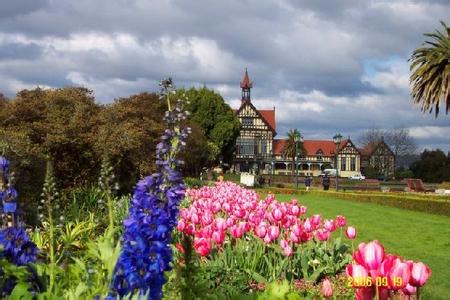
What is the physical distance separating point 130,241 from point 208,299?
3.48 feet

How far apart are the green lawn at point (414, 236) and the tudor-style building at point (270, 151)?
224ft

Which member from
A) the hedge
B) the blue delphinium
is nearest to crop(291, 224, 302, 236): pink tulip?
the blue delphinium

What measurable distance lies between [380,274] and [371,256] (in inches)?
3.4

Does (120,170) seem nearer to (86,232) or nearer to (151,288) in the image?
(86,232)

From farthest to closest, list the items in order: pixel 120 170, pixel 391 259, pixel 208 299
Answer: pixel 120 170 < pixel 208 299 < pixel 391 259

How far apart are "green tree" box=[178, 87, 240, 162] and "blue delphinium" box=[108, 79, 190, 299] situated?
67505mm

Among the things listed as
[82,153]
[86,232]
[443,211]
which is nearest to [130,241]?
[86,232]

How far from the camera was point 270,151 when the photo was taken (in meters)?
101

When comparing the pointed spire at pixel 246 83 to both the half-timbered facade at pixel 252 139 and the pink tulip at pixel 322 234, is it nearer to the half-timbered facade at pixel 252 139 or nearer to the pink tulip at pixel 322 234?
the half-timbered facade at pixel 252 139

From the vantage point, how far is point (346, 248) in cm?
820

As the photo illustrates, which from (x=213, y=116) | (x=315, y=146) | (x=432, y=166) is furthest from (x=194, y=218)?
(x=315, y=146)

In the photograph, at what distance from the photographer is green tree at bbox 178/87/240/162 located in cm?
7081

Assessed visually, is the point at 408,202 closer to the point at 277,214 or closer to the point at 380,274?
the point at 277,214

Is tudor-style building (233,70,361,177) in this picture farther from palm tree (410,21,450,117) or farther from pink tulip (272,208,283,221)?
pink tulip (272,208,283,221)
